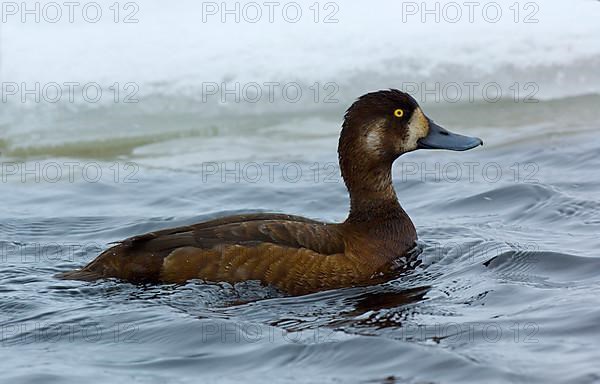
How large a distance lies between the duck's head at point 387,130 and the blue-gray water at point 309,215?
0.59 m

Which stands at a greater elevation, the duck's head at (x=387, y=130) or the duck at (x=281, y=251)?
the duck's head at (x=387, y=130)

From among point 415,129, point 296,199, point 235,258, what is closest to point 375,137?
point 415,129

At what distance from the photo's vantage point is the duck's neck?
7.00 m

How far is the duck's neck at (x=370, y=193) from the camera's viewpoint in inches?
276

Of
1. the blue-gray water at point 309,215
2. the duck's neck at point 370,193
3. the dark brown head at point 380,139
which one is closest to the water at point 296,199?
the blue-gray water at point 309,215

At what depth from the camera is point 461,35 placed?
1045 cm

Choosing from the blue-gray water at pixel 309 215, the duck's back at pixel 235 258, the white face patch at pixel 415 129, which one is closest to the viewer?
the blue-gray water at pixel 309 215

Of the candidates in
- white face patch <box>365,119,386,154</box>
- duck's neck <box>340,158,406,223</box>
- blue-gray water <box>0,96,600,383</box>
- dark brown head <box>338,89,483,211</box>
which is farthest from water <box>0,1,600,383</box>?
white face patch <box>365,119,386,154</box>

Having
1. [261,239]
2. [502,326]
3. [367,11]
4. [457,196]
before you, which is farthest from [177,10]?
[502,326]

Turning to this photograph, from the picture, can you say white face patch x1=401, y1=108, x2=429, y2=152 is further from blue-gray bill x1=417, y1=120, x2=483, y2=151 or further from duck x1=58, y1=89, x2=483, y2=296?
duck x1=58, y1=89, x2=483, y2=296

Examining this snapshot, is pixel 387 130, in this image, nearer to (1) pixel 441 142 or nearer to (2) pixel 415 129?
(2) pixel 415 129

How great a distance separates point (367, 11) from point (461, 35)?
2.80ft

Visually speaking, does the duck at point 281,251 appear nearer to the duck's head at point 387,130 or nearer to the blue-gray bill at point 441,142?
the duck's head at point 387,130

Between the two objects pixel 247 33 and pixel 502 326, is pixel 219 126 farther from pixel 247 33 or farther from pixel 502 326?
pixel 502 326
